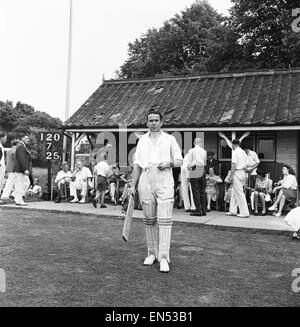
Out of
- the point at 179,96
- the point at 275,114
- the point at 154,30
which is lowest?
the point at 275,114

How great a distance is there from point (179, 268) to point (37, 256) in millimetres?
2036

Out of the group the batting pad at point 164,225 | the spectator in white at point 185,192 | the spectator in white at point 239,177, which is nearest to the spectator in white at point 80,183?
the spectator in white at point 185,192

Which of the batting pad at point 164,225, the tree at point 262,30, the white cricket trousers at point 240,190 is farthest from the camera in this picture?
the tree at point 262,30

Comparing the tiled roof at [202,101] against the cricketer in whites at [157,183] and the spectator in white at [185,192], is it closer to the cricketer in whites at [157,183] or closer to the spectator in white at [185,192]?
the spectator in white at [185,192]

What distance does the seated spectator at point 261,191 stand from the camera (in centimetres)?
1136

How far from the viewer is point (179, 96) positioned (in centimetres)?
1530

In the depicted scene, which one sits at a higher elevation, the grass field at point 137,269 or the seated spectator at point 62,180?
the seated spectator at point 62,180

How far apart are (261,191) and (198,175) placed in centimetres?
216

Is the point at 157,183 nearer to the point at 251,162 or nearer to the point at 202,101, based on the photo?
the point at 251,162

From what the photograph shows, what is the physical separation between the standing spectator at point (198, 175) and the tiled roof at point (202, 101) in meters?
2.29

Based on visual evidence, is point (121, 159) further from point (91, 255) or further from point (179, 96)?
point (91, 255)

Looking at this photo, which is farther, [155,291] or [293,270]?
[293,270]
